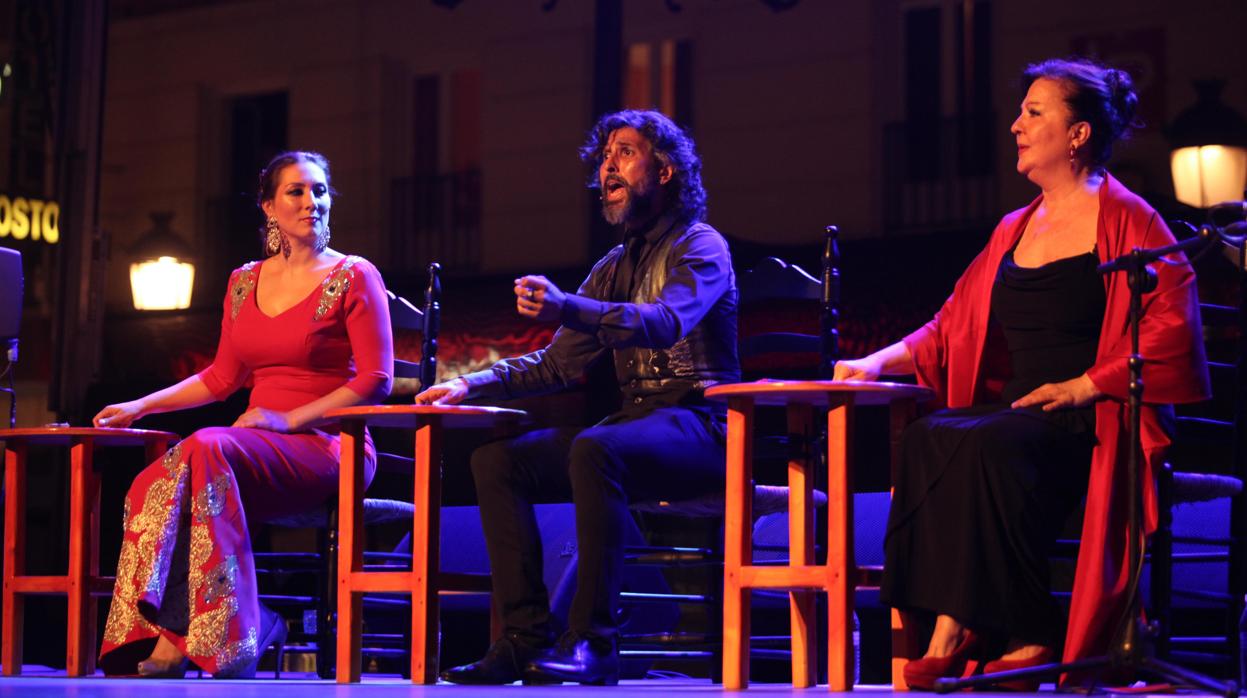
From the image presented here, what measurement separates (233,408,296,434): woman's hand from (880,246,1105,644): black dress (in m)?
1.49

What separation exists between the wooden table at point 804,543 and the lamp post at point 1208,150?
3173 millimetres

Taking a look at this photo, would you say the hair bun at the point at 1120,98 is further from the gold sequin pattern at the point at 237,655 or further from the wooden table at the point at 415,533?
the gold sequin pattern at the point at 237,655

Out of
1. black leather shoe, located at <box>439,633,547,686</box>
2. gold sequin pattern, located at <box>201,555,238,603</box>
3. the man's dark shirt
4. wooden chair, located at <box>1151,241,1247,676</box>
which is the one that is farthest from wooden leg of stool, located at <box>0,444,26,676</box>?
wooden chair, located at <box>1151,241,1247,676</box>

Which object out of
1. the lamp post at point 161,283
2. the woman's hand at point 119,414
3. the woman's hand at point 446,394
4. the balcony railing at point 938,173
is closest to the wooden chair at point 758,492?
the woman's hand at point 446,394

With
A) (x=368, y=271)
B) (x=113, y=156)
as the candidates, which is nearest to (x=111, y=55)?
(x=113, y=156)

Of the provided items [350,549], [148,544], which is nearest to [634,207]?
[350,549]

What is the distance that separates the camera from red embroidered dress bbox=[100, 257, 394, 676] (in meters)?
3.45

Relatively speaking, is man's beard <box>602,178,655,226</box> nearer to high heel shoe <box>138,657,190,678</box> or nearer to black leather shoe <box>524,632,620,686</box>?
black leather shoe <box>524,632,620,686</box>

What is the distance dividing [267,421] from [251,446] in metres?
0.11

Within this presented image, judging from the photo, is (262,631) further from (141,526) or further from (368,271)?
(368,271)

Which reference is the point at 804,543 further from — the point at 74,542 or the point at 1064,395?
the point at 74,542

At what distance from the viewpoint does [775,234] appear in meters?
7.41

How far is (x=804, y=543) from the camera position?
3217mm

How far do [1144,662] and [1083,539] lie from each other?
37 cm
